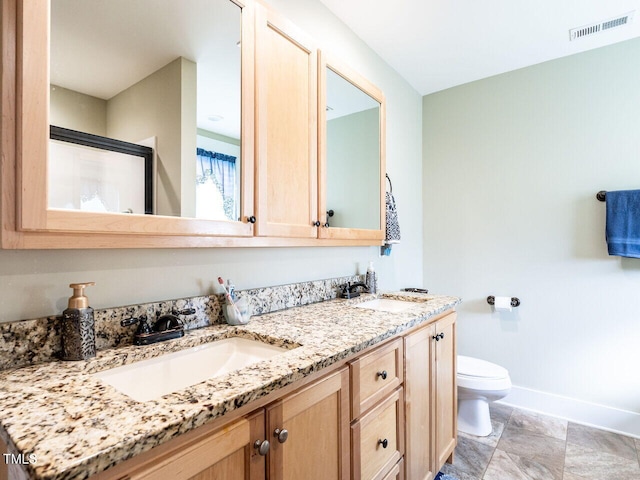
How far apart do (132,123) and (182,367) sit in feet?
2.43

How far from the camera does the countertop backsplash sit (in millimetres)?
823

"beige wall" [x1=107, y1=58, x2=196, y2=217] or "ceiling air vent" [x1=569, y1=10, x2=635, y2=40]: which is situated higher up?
"ceiling air vent" [x1=569, y1=10, x2=635, y2=40]

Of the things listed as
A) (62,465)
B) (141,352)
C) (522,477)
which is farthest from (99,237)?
(522,477)

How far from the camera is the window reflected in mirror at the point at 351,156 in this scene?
5.71 feet

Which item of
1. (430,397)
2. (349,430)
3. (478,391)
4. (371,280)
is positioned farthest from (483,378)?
(349,430)

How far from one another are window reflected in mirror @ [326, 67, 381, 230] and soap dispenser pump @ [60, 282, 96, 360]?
110cm

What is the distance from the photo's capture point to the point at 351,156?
6.29 feet

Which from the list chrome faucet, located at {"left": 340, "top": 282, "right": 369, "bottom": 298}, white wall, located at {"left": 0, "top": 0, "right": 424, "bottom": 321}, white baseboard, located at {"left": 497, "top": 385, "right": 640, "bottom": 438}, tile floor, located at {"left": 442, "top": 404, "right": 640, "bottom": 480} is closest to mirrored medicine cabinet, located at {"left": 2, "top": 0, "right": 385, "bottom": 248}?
white wall, located at {"left": 0, "top": 0, "right": 424, "bottom": 321}

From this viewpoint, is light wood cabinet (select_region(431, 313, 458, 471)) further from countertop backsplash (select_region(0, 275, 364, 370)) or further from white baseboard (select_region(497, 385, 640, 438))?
white baseboard (select_region(497, 385, 640, 438))

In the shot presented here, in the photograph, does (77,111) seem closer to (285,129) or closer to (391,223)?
(285,129)

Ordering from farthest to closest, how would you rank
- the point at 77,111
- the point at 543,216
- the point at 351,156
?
the point at 543,216, the point at 351,156, the point at 77,111

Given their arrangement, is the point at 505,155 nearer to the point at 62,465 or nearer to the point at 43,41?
the point at 43,41

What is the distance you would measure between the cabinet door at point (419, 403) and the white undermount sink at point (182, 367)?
2.14 feet

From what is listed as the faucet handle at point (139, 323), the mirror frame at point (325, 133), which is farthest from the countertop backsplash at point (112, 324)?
the mirror frame at point (325, 133)
